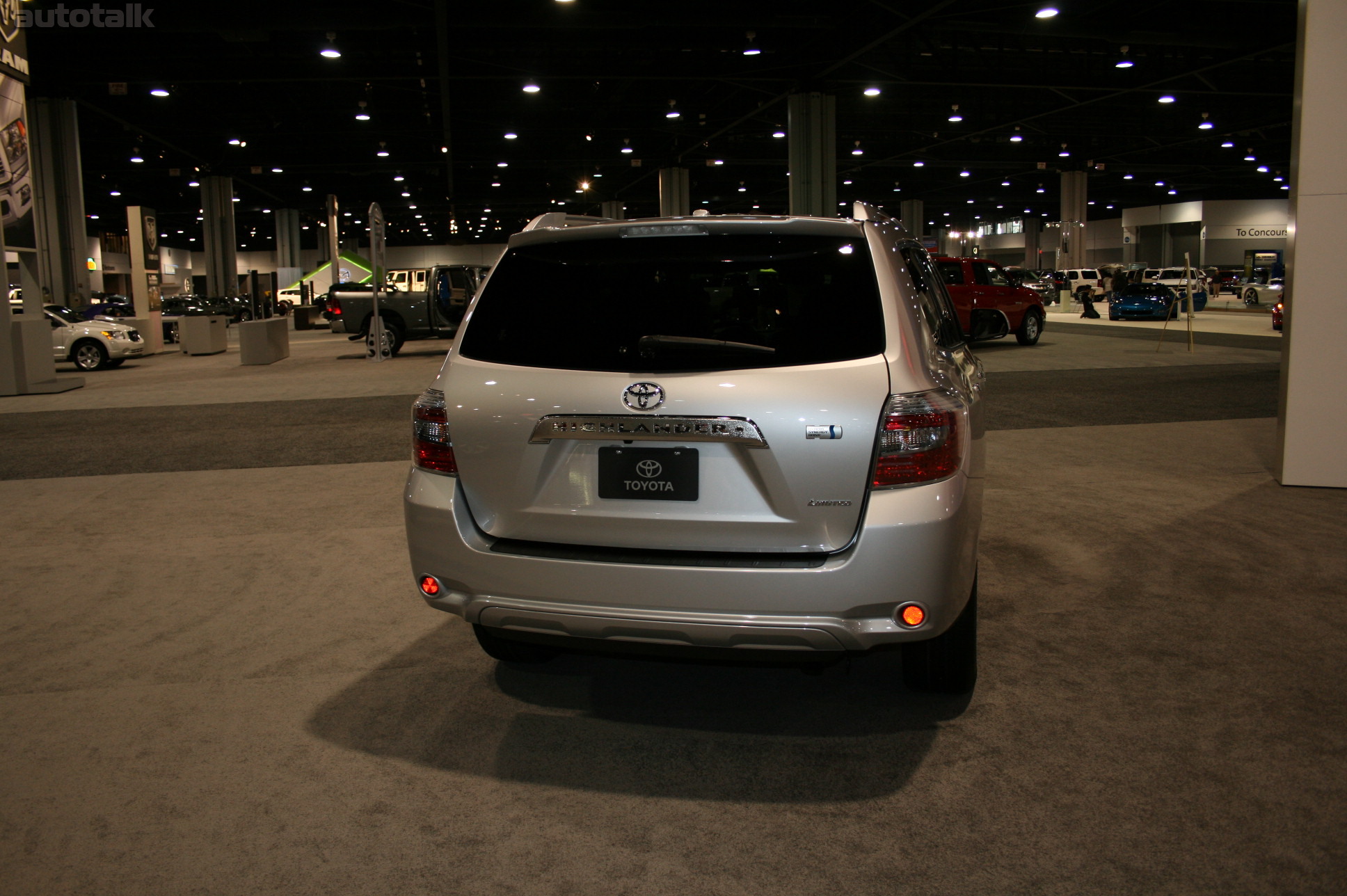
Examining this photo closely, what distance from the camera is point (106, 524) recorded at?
724cm

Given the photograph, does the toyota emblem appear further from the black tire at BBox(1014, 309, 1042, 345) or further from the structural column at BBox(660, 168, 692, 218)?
the structural column at BBox(660, 168, 692, 218)

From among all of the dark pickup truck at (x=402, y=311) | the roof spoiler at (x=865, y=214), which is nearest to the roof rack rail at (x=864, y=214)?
the roof spoiler at (x=865, y=214)

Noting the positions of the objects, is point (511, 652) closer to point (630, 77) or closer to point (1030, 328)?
point (1030, 328)

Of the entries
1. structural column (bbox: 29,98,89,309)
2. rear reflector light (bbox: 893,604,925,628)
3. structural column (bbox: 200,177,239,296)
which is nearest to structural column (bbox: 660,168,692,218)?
structural column (bbox: 200,177,239,296)

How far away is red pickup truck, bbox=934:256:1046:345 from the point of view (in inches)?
855

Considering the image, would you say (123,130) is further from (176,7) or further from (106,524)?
(106,524)

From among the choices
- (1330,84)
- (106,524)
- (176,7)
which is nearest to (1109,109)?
(176,7)

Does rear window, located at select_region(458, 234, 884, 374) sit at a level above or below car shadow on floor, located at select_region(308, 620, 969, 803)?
→ above

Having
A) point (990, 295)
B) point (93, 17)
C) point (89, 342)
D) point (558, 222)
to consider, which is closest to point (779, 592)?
point (558, 222)

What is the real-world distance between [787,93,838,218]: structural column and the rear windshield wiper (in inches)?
930

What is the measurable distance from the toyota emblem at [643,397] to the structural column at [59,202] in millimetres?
27488

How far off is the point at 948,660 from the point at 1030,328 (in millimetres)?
21194

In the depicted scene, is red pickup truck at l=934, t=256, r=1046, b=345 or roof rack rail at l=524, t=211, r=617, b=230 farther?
red pickup truck at l=934, t=256, r=1046, b=345

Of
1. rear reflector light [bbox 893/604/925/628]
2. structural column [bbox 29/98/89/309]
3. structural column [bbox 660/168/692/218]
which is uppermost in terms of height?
structural column [bbox 660/168/692/218]
